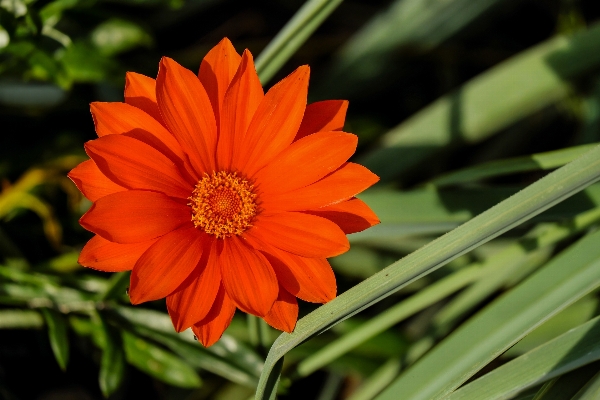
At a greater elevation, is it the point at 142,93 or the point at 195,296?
the point at 142,93

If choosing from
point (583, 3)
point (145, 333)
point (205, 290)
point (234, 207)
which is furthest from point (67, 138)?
point (583, 3)

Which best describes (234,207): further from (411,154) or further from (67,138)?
(67,138)

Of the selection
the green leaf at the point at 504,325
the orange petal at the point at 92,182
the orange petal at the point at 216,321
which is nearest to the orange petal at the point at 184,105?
the orange petal at the point at 92,182

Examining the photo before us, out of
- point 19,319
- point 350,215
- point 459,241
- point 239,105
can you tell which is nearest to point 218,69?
point 239,105

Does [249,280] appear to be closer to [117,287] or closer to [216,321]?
[216,321]

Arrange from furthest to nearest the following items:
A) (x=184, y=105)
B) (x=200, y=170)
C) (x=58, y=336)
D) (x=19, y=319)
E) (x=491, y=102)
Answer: (x=491, y=102) < (x=19, y=319) < (x=58, y=336) < (x=200, y=170) < (x=184, y=105)

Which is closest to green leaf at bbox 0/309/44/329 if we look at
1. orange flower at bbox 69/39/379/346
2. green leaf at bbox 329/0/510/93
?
orange flower at bbox 69/39/379/346
